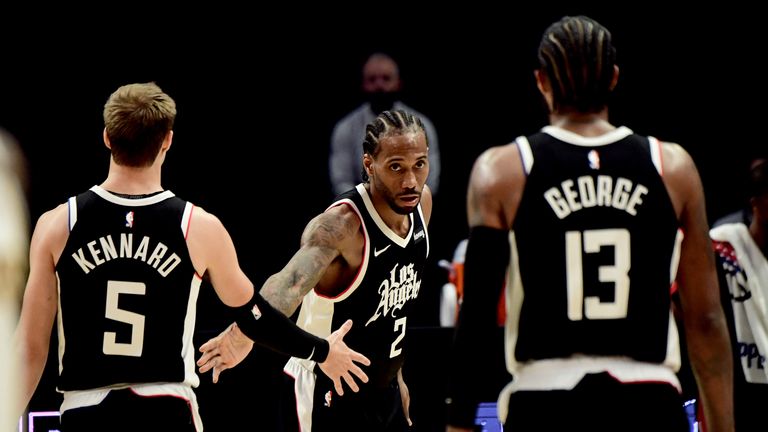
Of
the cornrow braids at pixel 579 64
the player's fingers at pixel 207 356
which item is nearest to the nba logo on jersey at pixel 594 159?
the cornrow braids at pixel 579 64

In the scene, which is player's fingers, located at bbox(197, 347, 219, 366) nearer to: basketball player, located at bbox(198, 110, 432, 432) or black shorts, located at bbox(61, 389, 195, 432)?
basketball player, located at bbox(198, 110, 432, 432)

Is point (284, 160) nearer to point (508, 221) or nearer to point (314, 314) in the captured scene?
point (314, 314)

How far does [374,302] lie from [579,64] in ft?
6.19

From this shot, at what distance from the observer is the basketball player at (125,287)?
11.3 ft

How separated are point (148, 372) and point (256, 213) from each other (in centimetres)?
453

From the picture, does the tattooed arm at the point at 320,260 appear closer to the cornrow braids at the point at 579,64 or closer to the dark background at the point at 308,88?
the cornrow braids at the point at 579,64

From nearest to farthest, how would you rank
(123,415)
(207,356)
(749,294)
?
(123,415) < (207,356) < (749,294)

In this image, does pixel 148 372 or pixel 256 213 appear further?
pixel 256 213

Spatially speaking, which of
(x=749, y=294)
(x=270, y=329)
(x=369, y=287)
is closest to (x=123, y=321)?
(x=270, y=329)

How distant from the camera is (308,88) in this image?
824 centimetres

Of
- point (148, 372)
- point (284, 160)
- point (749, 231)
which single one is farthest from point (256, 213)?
point (148, 372)

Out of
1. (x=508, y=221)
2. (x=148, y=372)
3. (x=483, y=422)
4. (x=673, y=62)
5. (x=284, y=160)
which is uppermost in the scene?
(x=673, y=62)

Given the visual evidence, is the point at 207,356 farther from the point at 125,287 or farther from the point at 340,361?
the point at 125,287

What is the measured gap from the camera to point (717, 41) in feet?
27.5
